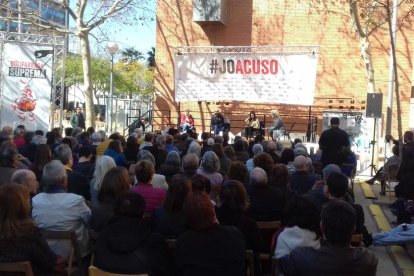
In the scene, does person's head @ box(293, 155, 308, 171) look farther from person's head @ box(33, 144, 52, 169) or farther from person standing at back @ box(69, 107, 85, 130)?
person standing at back @ box(69, 107, 85, 130)

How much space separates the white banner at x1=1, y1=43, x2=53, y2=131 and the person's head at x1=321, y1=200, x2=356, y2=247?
625 inches

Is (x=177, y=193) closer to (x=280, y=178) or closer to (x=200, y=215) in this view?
(x=200, y=215)

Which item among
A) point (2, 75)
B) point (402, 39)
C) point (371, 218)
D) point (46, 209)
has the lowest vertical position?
point (371, 218)

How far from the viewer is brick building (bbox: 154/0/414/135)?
24.8 m

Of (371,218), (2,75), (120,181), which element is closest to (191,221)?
(120,181)

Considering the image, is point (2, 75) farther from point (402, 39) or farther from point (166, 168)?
point (402, 39)

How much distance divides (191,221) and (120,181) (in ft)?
4.93

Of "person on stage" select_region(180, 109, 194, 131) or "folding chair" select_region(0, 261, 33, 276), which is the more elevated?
"person on stage" select_region(180, 109, 194, 131)

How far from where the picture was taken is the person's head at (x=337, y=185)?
574cm

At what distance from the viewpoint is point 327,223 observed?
3463 millimetres

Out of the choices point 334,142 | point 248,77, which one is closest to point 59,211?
point 334,142

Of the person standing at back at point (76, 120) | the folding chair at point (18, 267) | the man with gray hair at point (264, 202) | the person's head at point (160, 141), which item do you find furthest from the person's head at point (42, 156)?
the person standing at back at point (76, 120)

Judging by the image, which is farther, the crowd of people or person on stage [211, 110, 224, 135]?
person on stage [211, 110, 224, 135]

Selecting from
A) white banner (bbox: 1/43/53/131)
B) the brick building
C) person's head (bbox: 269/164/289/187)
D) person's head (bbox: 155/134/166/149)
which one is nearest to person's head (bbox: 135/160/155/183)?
person's head (bbox: 269/164/289/187)
